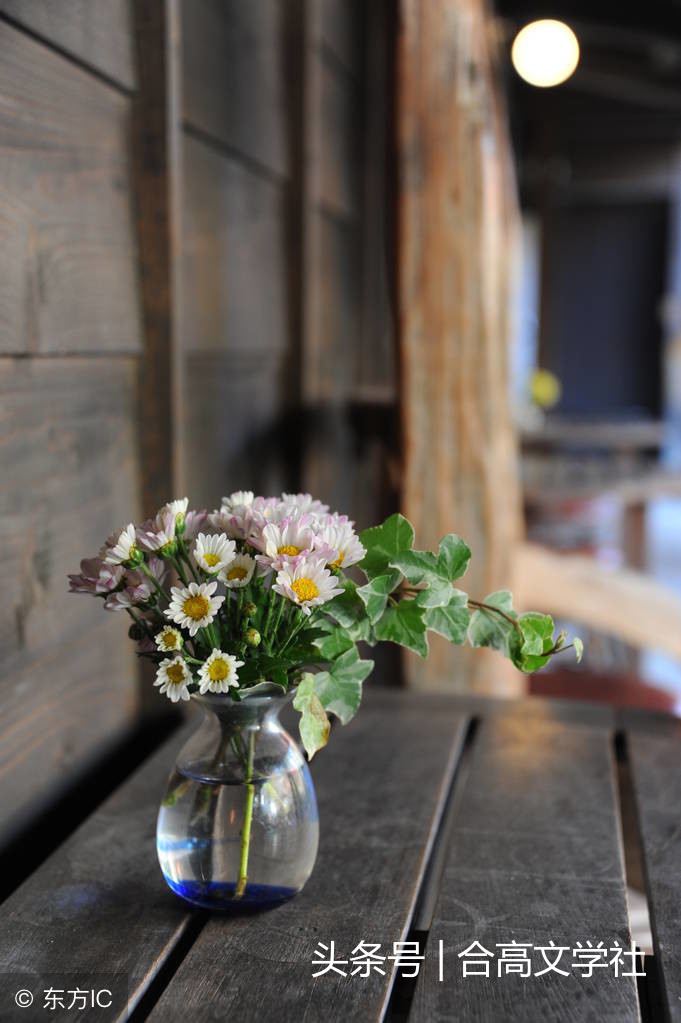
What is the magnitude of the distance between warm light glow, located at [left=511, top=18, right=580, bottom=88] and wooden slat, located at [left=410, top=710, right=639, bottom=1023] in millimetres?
1805

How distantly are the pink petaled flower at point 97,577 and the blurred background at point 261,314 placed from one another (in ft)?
0.99

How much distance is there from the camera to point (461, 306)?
210 cm

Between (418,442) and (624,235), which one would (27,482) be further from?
(624,235)

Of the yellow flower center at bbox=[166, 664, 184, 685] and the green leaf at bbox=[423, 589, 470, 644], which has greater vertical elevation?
the green leaf at bbox=[423, 589, 470, 644]

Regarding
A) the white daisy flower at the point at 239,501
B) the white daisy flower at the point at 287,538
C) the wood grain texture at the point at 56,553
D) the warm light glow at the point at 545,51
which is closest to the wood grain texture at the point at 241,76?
the wood grain texture at the point at 56,553

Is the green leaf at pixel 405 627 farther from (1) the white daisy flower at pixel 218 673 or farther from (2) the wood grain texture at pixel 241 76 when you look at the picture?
(2) the wood grain texture at pixel 241 76

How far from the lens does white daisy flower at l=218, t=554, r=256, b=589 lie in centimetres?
88

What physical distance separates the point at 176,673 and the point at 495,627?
302 mm

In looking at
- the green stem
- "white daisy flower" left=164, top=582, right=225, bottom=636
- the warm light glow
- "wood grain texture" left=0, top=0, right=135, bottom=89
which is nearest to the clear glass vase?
the green stem

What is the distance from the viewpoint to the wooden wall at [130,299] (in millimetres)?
1184

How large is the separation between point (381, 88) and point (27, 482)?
201 centimetres

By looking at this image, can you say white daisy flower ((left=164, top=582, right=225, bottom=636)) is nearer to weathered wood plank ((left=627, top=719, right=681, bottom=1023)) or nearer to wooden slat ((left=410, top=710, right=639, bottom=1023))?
wooden slat ((left=410, top=710, right=639, bottom=1023))

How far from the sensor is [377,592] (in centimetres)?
93

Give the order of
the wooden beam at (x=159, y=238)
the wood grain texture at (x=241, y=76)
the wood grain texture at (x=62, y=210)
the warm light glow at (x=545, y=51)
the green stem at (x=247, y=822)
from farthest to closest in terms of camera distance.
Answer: the warm light glow at (x=545, y=51), the wood grain texture at (x=241, y=76), the wooden beam at (x=159, y=238), the wood grain texture at (x=62, y=210), the green stem at (x=247, y=822)
